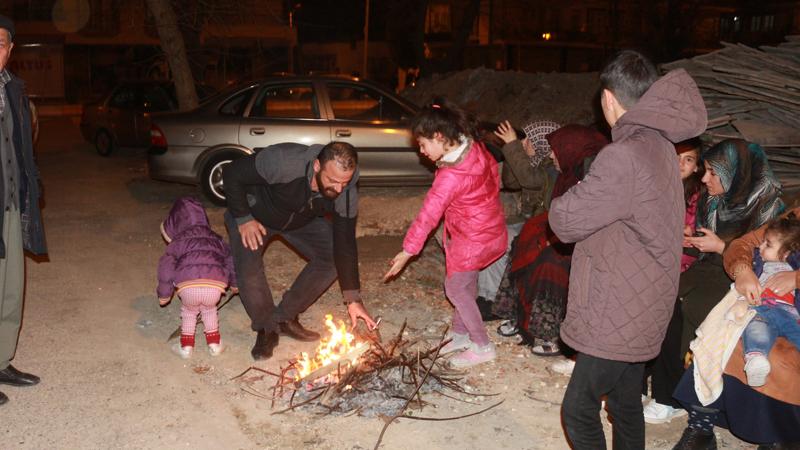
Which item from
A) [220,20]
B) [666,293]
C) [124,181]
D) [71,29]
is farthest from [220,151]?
[71,29]

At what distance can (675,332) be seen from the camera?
4.56 meters

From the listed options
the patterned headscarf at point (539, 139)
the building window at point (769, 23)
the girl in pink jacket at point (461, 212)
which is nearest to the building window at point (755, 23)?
the building window at point (769, 23)

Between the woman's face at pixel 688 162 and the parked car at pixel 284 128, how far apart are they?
18.4 ft

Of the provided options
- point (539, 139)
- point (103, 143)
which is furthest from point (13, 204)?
point (103, 143)

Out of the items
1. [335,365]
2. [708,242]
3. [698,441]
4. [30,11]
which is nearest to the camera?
[698,441]

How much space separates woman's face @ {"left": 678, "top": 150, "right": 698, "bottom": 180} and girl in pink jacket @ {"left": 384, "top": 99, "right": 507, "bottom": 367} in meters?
1.27

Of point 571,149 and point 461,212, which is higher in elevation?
point 571,149

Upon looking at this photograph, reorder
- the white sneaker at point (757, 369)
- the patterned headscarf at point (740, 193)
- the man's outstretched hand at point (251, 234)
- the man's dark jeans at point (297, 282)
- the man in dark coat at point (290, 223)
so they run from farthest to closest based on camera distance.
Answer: the man's dark jeans at point (297, 282) < the man's outstretched hand at point (251, 234) < the man in dark coat at point (290, 223) < the patterned headscarf at point (740, 193) < the white sneaker at point (757, 369)

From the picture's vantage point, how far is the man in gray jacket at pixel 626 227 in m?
3.03

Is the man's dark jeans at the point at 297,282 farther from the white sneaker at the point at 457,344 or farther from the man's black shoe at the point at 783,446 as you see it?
the man's black shoe at the point at 783,446

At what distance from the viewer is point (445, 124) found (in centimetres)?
469

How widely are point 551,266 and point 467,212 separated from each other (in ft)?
2.64

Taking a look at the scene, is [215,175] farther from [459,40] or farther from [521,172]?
[459,40]

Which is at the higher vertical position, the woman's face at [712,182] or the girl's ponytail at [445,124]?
the girl's ponytail at [445,124]
